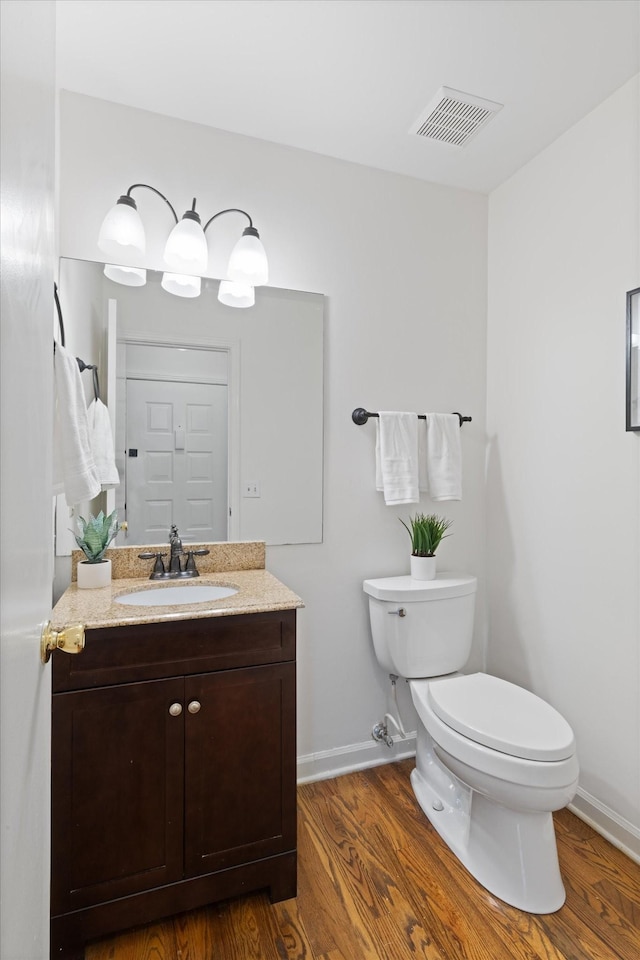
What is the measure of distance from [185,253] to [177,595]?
1151 mm

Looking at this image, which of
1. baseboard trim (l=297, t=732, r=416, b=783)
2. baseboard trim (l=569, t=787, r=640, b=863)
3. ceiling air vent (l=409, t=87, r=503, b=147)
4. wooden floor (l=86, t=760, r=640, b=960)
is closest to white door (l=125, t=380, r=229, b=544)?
baseboard trim (l=297, t=732, r=416, b=783)

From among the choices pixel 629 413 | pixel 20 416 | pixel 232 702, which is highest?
pixel 629 413

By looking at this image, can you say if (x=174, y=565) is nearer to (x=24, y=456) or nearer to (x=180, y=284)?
(x=180, y=284)

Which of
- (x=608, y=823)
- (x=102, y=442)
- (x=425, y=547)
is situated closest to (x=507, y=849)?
Answer: (x=608, y=823)

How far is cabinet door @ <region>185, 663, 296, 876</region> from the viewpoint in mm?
1312

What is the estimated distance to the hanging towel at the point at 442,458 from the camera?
6.91 ft

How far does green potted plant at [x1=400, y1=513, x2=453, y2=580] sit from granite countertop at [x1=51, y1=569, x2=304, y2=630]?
0.63 metres

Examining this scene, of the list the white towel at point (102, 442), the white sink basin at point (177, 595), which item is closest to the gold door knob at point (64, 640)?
the white sink basin at point (177, 595)

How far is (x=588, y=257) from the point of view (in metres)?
1.78

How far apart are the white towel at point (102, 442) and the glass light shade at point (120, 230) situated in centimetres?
50

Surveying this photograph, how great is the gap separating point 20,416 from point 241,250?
4.76 ft

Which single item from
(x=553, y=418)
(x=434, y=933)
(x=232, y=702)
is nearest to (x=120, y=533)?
(x=232, y=702)

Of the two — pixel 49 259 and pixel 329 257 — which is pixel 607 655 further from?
pixel 49 259

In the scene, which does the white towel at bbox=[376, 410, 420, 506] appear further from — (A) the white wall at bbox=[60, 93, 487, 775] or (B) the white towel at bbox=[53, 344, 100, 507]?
(B) the white towel at bbox=[53, 344, 100, 507]
